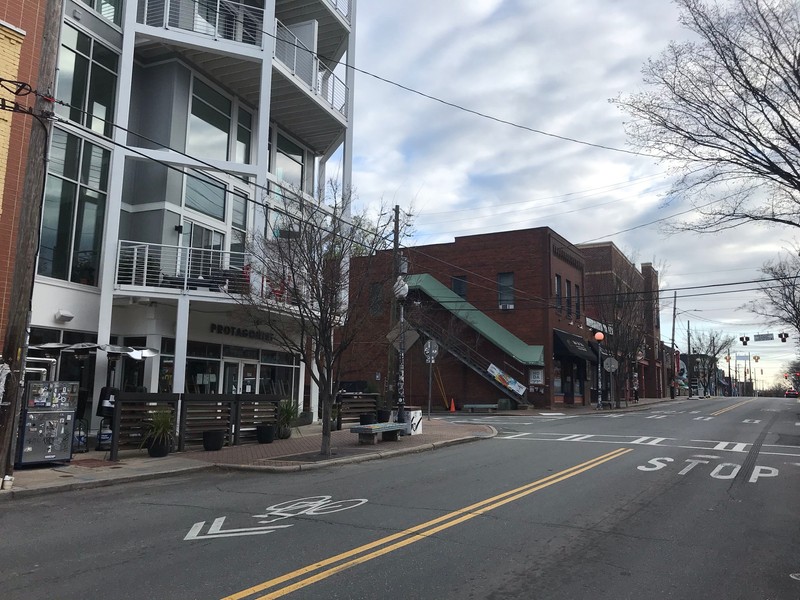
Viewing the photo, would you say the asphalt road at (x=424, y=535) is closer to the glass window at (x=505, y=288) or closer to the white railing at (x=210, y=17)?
the white railing at (x=210, y=17)

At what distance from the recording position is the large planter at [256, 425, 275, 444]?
50.6 feet

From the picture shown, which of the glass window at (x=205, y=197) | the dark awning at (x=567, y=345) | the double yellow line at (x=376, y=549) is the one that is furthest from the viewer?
the dark awning at (x=567, y=345)

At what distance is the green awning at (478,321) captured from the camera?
34.8 metres

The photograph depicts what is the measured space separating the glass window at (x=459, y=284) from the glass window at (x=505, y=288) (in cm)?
217

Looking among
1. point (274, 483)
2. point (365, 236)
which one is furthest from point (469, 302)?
point (274, 483)

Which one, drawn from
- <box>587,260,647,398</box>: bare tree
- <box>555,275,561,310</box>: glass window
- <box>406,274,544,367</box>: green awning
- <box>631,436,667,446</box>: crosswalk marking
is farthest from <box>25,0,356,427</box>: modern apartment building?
<box>587,260,647,398</box>: bare tree

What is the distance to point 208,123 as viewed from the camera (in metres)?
19.1

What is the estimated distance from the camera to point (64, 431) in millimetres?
11680

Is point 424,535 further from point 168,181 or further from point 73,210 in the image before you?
point 168,181

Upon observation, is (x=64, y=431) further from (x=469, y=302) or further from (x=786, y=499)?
(x=469, y=302)

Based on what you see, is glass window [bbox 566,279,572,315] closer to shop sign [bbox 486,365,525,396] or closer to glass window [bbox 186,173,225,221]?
shop sign [bbox 486,365,525,396]

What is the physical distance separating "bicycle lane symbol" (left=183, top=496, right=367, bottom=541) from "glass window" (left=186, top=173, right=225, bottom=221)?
1217 cm

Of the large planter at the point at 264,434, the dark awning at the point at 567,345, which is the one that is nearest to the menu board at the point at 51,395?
the large planter at the point at 264,434

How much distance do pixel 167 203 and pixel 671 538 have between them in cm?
1542
